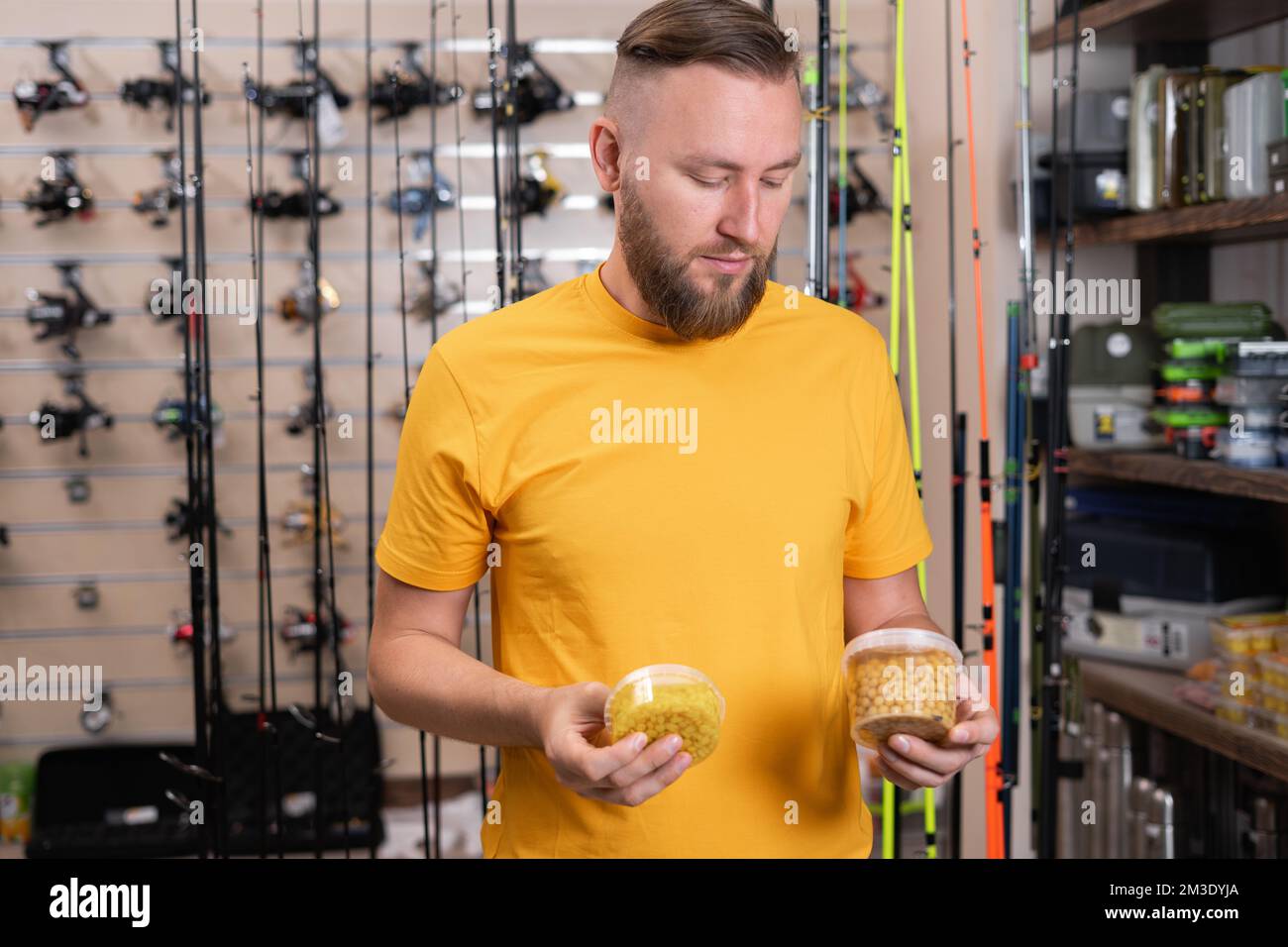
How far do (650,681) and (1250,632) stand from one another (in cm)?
193

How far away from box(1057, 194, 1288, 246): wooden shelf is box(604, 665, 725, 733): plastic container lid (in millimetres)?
1739

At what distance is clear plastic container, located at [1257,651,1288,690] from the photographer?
236 cm

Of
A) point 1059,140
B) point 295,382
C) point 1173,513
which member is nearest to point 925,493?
point 1173,513

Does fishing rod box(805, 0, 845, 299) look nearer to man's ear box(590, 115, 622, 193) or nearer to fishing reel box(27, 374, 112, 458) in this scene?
man's ear box(590, 115, 622, 193)

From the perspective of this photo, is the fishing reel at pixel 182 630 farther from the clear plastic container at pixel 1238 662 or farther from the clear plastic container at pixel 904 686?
the clear plastic container at pixel 904 686

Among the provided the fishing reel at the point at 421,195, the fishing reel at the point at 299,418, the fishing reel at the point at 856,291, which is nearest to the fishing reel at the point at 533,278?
the fishing reel at the point at 421,195

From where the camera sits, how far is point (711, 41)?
1.28 meters

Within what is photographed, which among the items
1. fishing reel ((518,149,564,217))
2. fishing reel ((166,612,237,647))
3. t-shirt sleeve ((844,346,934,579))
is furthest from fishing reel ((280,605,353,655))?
t-shirt sleeve ((844,346,934,579))

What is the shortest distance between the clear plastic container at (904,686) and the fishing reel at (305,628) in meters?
2.98

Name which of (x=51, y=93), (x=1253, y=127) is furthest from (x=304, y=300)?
(x=1253, y=127)

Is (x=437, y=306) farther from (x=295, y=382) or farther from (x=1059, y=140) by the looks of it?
(x=1059, y=140)

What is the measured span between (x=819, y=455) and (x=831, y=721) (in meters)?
0.31

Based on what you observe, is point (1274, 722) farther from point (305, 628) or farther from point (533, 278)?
point (305, 628)

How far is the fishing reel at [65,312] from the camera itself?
4.01m
